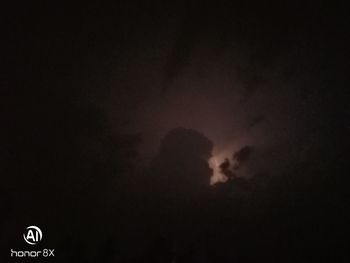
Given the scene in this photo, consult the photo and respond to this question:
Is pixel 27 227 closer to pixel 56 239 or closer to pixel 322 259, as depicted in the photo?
pixel 56 239

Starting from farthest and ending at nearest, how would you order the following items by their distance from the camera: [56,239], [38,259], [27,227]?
[56,239], [27,227], [38,259]

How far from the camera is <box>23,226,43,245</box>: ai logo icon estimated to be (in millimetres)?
14398

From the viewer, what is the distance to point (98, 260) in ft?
59.2

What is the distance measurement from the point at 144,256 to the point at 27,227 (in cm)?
678

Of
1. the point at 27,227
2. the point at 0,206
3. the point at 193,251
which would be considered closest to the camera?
the point at 27,227

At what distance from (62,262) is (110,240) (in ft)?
13.9

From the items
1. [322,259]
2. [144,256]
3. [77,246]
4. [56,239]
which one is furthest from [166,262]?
[322,259]

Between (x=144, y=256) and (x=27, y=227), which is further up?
(x=27, y=227)

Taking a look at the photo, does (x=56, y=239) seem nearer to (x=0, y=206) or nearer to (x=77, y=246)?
(x=77, y=246)

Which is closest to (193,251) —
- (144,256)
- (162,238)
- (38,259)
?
(162,238)

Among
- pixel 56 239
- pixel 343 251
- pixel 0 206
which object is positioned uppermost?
pixel 0 206

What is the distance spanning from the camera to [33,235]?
48.4 ft

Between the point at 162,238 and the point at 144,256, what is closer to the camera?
the point at 144,256

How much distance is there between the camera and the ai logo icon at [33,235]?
14.4 m
